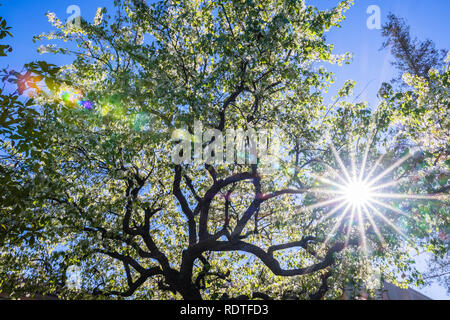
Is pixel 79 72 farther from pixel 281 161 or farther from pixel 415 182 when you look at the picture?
pixel 415 182

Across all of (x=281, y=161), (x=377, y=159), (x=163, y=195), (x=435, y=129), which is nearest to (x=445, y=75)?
(x=435, y=129)

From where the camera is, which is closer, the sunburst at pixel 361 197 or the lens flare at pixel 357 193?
the sunburst at pixel 361 197

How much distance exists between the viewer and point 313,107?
13.3 metres

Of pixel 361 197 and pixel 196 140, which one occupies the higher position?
pixel 196 140

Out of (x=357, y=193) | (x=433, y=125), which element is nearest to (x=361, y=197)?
(x=357, y=193)

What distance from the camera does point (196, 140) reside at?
1177 centimetres

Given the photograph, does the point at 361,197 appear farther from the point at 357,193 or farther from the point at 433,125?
the point at 433,125

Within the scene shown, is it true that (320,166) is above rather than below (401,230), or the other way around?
above

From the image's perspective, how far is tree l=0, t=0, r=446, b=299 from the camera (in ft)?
33.7

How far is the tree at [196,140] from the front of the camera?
10.3m

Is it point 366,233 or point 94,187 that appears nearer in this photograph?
point 366,233

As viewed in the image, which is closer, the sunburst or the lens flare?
the sunburst
